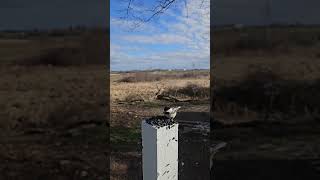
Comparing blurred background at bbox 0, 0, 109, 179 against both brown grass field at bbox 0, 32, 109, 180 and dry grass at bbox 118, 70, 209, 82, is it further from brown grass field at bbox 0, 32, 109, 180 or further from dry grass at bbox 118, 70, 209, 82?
dry grass at bbox 118, 70, 209, 82

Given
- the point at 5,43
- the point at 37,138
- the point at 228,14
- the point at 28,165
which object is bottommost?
the point at 28,165

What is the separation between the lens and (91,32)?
2.48 meters

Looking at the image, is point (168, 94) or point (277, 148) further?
point (168, 94)

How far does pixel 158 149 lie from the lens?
234cm

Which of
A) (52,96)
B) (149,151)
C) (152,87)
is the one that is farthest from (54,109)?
(152,87)

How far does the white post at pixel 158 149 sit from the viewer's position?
233cm

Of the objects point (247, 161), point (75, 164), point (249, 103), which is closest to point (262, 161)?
point (247, 161)

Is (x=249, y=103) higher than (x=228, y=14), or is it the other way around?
(x=228, y=14)

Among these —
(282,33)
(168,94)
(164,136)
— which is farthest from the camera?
(168,94)

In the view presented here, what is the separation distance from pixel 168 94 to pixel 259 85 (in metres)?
1.22

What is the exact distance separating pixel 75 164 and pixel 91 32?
0.92 metres

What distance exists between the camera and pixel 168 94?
3594mm

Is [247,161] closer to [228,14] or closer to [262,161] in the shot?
[262,161]

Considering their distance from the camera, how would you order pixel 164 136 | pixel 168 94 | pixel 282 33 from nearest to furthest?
1. pixel 164 136
2. pixel 282 33
3. pixel 168 94
